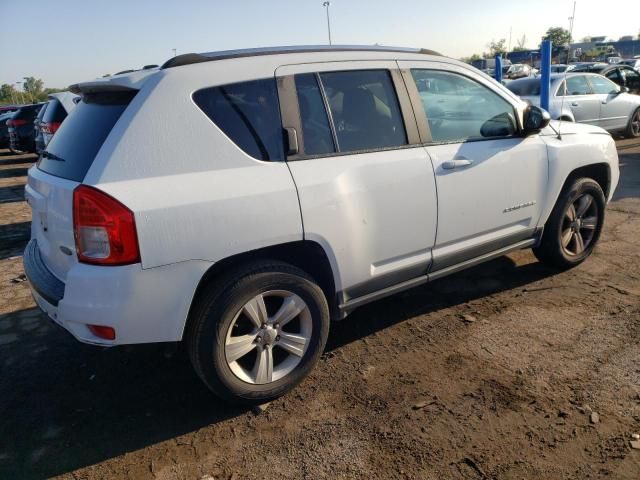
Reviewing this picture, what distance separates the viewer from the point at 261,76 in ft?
8.87

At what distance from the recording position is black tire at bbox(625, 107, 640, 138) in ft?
37.7

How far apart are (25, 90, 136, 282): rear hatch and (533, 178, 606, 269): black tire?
3282 mm

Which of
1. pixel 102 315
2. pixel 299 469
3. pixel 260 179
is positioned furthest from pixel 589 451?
pixel 102 315

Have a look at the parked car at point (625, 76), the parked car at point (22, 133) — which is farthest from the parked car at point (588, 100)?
the parked car at point (22, 133)

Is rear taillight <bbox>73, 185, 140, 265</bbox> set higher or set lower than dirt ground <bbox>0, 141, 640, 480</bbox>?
higher

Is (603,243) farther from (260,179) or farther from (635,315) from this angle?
(260,179)

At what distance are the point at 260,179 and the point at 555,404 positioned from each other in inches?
76.2

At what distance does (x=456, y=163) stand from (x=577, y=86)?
870cm

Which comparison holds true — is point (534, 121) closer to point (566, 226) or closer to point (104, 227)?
point (566, 226)

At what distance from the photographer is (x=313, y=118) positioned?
113 inches

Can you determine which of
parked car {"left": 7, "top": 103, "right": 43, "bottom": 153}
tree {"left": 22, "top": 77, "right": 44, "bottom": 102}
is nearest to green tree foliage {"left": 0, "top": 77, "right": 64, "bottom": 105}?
tree {"left": 22, "top": 77, "right": 44, "bottom": 102}

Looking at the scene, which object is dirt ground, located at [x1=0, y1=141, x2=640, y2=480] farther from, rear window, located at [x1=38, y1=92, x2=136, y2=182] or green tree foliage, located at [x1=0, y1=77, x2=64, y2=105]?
green tree foliage, located at [x1=0, y1=77, x2=64, y2=105]

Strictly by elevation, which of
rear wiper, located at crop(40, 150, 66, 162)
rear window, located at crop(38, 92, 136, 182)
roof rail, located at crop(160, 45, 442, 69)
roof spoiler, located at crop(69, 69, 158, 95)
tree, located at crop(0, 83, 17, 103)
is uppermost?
roof rail, located at crop(160, 45, 442, 69)

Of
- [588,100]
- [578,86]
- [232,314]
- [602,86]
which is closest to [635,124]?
[602,86]
